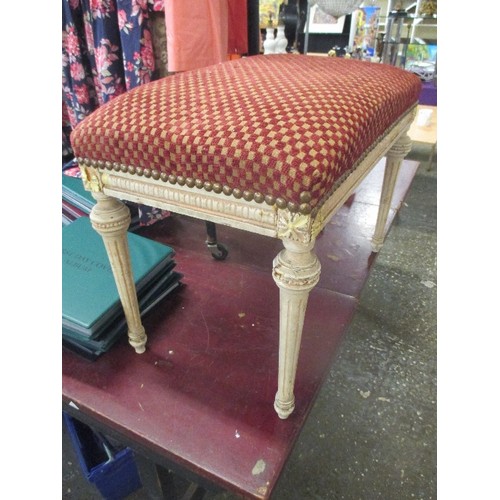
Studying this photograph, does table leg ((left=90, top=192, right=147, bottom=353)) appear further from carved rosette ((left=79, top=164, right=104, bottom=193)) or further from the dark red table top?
the dark red table top

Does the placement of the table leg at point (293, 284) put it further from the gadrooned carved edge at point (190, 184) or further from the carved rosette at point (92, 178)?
the carved rosette at point (92, 178)

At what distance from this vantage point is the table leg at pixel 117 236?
554 mm

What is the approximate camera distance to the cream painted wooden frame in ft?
1.37

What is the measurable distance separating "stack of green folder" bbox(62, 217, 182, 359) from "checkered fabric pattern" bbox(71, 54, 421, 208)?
300mm

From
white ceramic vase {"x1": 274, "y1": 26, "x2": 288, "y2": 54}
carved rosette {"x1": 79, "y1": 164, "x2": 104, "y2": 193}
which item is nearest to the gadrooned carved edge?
carved rosette {"x1": 79, "y1": 164, "x2": 104, "y2": 193}

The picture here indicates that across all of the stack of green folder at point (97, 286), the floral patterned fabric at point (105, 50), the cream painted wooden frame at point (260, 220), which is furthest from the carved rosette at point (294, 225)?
the floral patterned fabric at point (105, 50)

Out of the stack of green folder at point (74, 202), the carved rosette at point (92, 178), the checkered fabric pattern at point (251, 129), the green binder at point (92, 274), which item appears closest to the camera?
the checkered fabric pattern at point (251, 129)

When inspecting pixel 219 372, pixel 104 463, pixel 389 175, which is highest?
pixel 389 175

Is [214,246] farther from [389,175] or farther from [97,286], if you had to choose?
[389,175]

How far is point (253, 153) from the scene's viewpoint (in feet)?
1.26

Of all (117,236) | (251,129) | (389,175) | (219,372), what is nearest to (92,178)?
(117,236)

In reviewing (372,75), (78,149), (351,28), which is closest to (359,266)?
(372,75)

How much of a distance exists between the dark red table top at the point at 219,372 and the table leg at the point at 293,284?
16cm

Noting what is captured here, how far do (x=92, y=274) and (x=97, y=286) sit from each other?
0.13 feet
